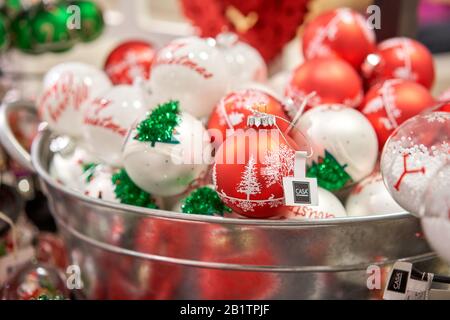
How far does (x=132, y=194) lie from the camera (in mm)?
928

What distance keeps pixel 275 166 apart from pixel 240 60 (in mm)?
448

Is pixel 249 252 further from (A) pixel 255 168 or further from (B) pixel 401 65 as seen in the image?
(B) pixel 401 65

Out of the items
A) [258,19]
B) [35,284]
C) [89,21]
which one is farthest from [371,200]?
[89,21]

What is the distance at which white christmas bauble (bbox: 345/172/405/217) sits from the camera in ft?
2.85

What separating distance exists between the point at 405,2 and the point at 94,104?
0.87 metres

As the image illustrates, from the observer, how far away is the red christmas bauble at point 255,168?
750mm

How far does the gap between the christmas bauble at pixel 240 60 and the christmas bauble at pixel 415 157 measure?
474mm

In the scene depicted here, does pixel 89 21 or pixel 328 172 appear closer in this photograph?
pixel 328 172

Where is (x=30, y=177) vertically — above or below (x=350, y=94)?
below

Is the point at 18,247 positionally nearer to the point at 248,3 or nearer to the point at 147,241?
the point at 147,241

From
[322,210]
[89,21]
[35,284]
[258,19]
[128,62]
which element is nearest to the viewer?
[322,210]
